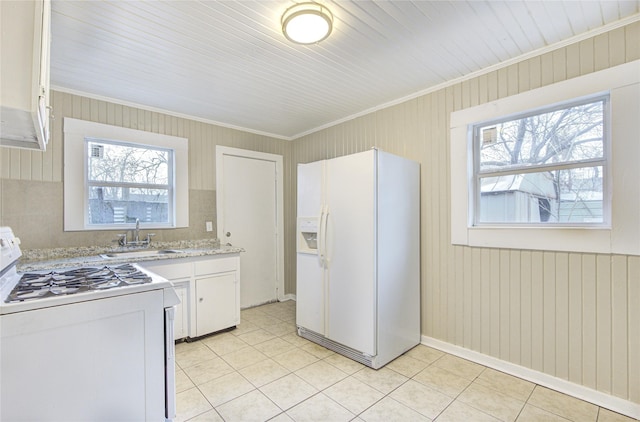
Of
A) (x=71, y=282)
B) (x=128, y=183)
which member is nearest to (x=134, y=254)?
(x=128, y=183)

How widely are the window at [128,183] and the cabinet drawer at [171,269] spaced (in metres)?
0.77

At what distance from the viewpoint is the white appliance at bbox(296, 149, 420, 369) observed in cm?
243

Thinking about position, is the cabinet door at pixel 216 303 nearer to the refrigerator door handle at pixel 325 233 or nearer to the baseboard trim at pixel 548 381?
the refrigerator door handle at pixel 325 233

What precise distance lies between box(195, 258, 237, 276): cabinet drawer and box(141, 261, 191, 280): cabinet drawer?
106mm

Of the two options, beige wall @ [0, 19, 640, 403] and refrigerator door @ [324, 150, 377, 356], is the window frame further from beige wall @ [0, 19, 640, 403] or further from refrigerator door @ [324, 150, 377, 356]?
refrigerator door @ [324, 150, 377, 356]

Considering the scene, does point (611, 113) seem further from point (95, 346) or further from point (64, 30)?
point (64, 30)

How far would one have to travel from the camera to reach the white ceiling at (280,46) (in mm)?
1773

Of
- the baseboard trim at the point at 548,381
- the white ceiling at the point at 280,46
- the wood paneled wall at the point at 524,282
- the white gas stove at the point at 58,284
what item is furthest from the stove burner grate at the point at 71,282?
the baseboard trim at the point at 548,381

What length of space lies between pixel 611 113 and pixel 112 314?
3.10 meters

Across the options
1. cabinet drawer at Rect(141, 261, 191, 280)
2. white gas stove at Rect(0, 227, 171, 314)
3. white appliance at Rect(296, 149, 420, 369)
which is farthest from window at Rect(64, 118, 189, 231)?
white appliance at Rect(296, 149, 420, 369)

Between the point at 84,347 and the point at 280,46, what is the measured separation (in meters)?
2.10

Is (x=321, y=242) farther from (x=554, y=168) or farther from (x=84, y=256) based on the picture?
(x=84, y=256)

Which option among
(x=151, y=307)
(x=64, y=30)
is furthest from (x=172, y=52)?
(x=151, y=307)

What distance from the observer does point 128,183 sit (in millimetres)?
3162
